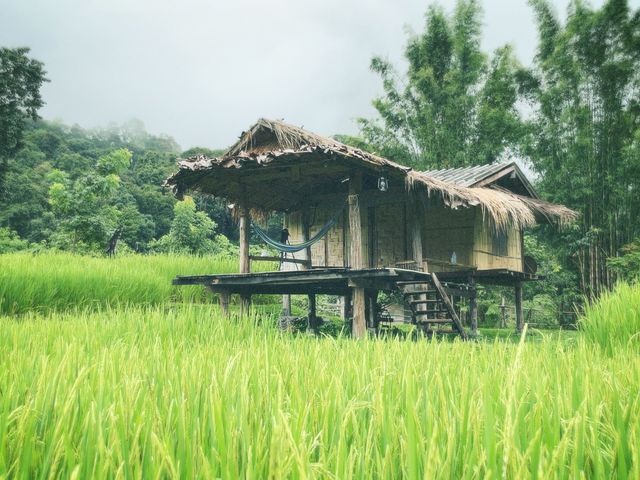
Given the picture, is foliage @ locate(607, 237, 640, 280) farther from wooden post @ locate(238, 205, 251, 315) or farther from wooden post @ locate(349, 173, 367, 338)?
wooden post @ locate(238, 205, 251, 315)

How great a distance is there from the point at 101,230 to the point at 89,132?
197ft

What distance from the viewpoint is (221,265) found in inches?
468

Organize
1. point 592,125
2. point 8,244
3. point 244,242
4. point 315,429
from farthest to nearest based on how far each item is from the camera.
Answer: point 8,244 → point 592,125 → point 244,242 → point 315,429

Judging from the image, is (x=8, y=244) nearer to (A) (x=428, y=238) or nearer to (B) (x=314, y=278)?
(B) (x=314, y=278)

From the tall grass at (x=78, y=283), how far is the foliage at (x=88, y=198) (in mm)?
2740

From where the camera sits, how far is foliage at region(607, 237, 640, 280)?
39.8 ft

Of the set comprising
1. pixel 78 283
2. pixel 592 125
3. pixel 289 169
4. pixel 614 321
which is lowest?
pixel 614 321

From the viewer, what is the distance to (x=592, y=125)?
50.3 ft

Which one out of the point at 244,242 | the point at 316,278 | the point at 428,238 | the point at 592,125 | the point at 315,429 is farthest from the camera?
the point at 592,125

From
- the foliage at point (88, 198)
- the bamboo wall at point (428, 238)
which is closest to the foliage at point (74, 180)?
the foliage at point (88, 198)

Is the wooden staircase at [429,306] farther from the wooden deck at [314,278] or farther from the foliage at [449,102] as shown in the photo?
the foliage at [449,102]

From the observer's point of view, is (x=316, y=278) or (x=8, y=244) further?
(x=8, y=244)

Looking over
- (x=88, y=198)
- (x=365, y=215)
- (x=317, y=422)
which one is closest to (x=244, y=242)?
(x=365, y=215)

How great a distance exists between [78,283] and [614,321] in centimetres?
794
